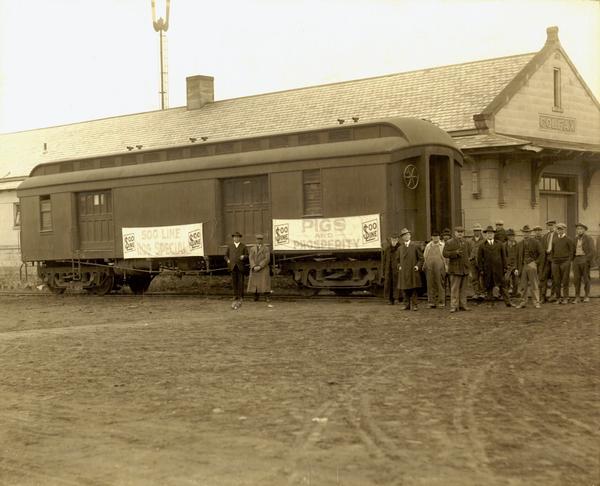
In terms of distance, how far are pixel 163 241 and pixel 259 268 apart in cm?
431

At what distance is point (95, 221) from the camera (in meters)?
24.0

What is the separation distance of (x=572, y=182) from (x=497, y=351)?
16894 mm

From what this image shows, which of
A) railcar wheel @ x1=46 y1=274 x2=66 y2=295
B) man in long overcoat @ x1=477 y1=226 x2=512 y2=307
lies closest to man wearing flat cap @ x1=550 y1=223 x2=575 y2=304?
man in long overcoat @ x1=477 y1=226 x2=512 y2=307

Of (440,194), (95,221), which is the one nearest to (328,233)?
(440,194)

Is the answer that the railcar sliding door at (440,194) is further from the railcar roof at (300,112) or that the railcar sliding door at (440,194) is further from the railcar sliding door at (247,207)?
the railcar roof at (300,112)

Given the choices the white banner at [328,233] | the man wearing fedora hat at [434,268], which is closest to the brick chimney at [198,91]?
the white banner at [328,233]

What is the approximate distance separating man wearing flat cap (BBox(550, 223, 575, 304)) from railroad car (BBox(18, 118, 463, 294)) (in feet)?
9.52

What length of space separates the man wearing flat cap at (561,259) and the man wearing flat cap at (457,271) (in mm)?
2143

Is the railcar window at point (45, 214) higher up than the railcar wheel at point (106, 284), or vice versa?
the railcar window at point (45, 214)

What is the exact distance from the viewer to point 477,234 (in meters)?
18.0

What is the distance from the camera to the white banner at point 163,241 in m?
21.5

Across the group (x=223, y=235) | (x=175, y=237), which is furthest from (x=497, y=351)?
(x=175, y=237)

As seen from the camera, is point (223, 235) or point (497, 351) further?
point (223, 235)

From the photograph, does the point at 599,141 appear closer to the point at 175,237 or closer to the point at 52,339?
the point at 175,237
